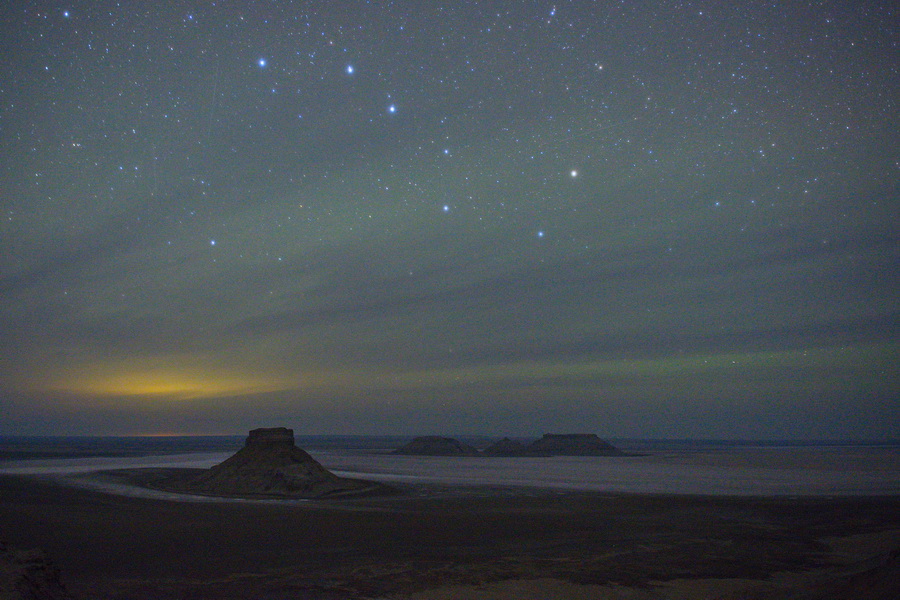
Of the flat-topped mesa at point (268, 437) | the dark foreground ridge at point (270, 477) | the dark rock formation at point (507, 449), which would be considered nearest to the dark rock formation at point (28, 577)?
the dark foreground ridge at point (270, 477)

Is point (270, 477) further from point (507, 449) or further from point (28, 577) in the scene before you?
point (507, 449)

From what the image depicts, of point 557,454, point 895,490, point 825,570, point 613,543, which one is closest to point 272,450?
point 613,543

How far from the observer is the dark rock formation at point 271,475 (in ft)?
161

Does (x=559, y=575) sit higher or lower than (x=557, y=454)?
higher

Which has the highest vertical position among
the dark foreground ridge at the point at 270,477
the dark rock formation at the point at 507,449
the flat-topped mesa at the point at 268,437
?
the flat-topped mesa at the point at 268,437

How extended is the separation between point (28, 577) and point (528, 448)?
581ft

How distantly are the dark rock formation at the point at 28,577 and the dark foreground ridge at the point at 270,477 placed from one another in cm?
3458

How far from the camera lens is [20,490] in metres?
50.2

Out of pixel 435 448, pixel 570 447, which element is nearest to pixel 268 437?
pixel 435 448

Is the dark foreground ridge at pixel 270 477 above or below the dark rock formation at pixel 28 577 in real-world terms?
below

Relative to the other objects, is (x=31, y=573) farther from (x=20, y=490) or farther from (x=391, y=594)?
(x=20, y=490)

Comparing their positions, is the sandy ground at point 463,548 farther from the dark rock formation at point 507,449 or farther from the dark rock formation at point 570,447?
the dark rock formation at point 570,447

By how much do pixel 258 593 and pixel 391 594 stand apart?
3765 mm

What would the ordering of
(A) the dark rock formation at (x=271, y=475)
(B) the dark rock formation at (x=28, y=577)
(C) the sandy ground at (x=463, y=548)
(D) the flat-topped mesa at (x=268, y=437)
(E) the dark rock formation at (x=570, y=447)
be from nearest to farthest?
(B) the dark rock formation at (x=28, y=577), (C) the sandy ground at (x=463, y=548), (A) the dark rock formation at (x=271, y=475), (D) the flat-topped mesa at (x=268, y=437), (E) the dark rock formation at (x=570, y=447)
